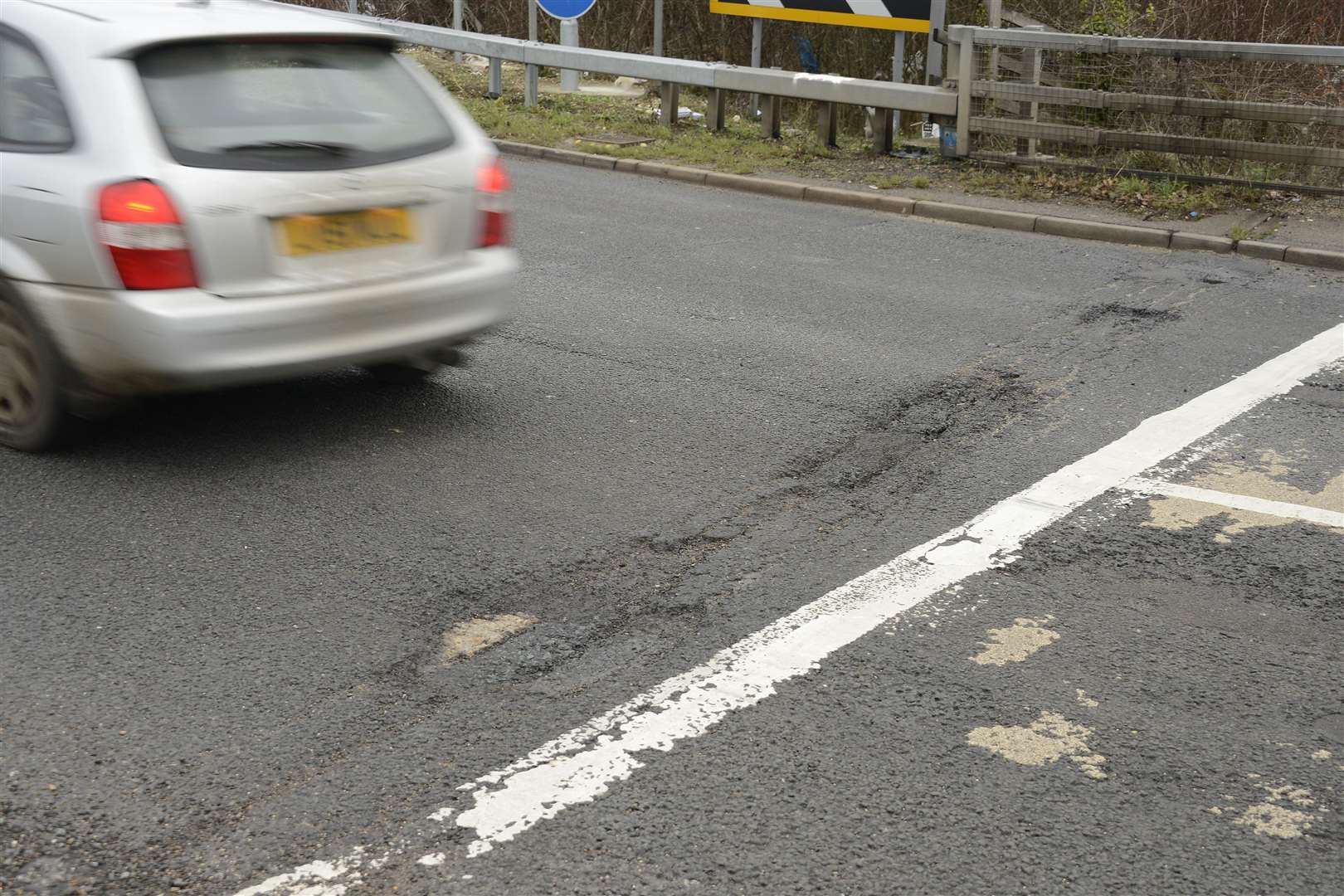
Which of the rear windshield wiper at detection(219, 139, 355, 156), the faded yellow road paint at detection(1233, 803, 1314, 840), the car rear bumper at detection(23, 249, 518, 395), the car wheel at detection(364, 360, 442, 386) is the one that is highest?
the rear windshield wiper at detection(219, 139, 355, 156)

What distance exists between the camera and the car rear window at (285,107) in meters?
5.28

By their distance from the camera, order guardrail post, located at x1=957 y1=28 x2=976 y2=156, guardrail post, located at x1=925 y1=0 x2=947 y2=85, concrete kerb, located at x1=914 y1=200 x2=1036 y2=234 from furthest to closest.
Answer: guardrail post, located at x1=925 y1=0 x2=947 y2=85, guardrail post, located at x1=957 y1=28 x2=976 y2=156, concrete kerb, located at x1=914 y1=200 x2=1036 y2=234

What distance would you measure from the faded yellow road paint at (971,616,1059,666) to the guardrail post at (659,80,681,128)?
12.6 meters

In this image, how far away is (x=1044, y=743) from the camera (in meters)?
3.68

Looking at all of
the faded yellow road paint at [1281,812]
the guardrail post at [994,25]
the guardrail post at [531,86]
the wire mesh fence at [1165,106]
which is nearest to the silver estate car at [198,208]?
the faded yellow road paint at [1281,812]

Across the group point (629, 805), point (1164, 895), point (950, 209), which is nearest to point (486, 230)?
point (629, 805)

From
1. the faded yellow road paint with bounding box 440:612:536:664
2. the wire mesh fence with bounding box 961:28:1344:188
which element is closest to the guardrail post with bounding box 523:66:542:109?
the wire mesh fence with bounding box 961:28:1344:188

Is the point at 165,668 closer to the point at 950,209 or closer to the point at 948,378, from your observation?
the point at 948,378

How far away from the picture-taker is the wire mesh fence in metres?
11.5

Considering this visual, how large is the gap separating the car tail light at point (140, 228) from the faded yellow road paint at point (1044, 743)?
324 centimetres

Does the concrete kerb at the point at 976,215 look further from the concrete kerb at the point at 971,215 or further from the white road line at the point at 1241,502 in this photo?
the white road line at the point at 1241,502

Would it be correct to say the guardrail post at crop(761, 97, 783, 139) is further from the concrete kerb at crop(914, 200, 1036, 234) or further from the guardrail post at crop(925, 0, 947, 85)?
the concrete kerb at crop(914, 200, 1036, 234)

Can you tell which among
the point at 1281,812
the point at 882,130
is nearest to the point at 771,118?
the point at 882,130

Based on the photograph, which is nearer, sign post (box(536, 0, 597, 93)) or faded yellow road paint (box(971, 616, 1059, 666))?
faded yellow road paint (box(971, 616, 1059, 666))
